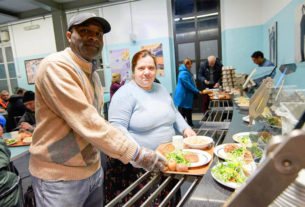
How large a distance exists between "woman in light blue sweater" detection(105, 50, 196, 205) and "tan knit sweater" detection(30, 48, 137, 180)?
0.48 meters

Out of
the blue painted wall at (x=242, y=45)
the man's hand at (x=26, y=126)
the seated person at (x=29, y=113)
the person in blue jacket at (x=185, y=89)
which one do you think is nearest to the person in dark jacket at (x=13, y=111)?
the seated person at (x=29, y=113)

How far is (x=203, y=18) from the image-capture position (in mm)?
7223

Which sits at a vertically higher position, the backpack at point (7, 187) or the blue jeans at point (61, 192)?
the blue jeans at point (61, 192)

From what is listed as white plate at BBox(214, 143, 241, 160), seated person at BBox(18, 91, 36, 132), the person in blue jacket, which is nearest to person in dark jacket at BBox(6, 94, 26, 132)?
seated person at BBox(18, 91, 36, 132)

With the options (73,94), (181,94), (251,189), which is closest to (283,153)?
(251,189)

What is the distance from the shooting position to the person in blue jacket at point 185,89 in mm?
5324

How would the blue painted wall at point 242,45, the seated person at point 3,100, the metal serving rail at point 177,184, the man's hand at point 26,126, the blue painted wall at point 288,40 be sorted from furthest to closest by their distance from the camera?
the blue painted wall at point 242,45
the seated person at point 3,100
the blue painted wall at point 288,40
the man's hand at point 26,126
the metal serving rail at point 177,184

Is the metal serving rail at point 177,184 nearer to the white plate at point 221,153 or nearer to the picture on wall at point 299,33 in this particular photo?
the white plate at point 221,153

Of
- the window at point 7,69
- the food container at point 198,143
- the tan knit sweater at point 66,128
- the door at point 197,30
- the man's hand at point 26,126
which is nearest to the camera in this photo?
the tan knit sweater at point 66,128

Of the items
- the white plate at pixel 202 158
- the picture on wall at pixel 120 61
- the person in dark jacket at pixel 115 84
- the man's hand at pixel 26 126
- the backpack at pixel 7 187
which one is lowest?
the backpack at pixel 7 187

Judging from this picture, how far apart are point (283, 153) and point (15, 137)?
334 centimetres

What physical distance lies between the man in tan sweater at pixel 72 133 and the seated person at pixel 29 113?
2269mm

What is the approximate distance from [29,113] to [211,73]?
512cm

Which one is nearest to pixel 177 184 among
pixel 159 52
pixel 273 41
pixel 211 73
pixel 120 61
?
pixel 273 41
